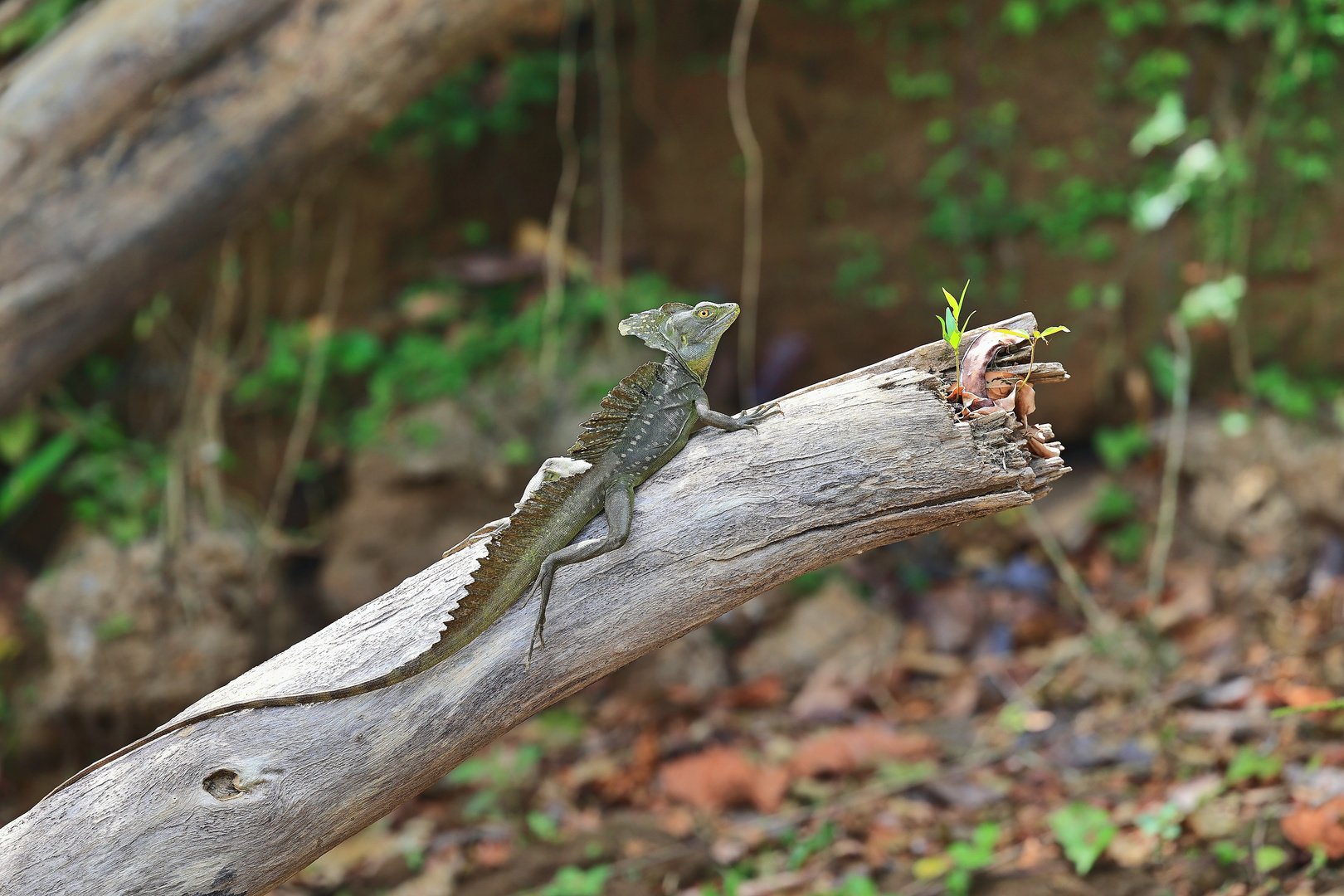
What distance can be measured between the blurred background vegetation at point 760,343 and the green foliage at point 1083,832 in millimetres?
1072

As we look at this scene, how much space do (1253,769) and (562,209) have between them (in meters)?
4.41

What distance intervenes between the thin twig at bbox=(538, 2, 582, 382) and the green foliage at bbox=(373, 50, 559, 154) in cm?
17

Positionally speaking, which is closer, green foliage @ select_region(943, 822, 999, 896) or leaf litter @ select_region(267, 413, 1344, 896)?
green foliage @ select_region(943, 822, 999, 896)

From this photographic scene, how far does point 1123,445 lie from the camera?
6.34 meters

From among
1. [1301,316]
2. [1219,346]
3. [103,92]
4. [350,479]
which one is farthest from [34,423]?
[1301,316]

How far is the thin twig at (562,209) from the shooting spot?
5867mm

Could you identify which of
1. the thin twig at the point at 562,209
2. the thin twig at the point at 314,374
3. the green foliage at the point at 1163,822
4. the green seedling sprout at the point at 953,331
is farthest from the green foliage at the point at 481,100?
the green foliage at the point at 1163,822

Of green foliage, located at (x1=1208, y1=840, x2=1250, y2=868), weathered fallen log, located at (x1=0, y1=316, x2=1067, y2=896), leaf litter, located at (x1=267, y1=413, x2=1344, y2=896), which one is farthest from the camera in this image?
leaf litter, located at (x1=267, y1=413, x2=1344, y2=896)

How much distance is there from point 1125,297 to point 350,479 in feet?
17.5

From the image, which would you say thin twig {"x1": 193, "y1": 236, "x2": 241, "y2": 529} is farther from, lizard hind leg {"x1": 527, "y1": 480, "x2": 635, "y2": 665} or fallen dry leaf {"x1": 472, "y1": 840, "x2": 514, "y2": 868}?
lizard hind leg {"x1": 527, "y1": 480, "x2": 635, "y2": 665}

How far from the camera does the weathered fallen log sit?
2.59 metres

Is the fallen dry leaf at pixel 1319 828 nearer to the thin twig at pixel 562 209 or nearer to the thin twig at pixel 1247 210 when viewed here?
the thin twig at pixel 1247 210

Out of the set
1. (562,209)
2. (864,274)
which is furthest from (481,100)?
(864,274)

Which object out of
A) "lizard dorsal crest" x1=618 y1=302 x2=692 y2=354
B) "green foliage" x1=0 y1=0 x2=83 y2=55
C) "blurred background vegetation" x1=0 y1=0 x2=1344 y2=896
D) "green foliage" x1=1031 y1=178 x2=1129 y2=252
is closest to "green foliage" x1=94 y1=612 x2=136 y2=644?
"blurred background vegetation" x1=0 y1=0 x2=1344 y2=896
